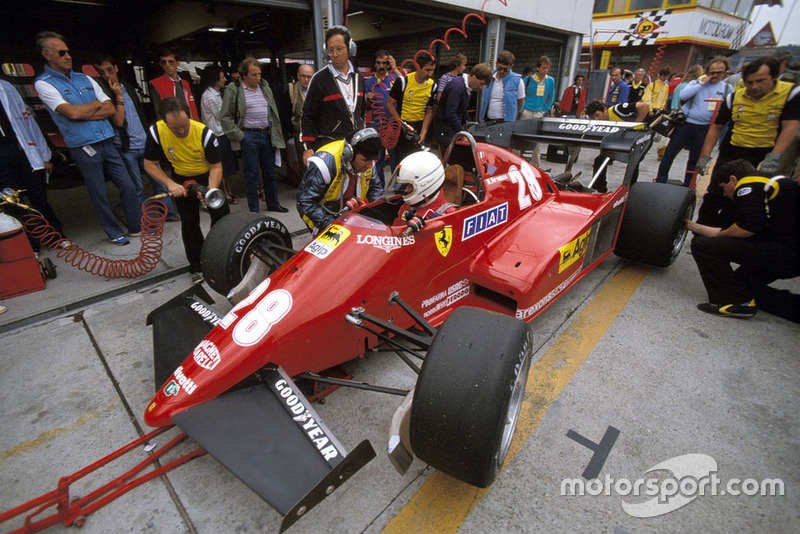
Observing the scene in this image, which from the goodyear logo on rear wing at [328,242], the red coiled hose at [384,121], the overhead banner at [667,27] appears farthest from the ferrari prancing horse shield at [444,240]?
the overhead banner at [667,27]

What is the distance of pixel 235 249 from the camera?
290cm

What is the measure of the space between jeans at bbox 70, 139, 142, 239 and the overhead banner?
20.7 meters

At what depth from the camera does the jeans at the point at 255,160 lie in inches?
206

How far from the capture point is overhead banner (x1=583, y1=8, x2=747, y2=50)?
64.1 ft

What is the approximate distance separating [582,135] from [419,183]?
2518mm

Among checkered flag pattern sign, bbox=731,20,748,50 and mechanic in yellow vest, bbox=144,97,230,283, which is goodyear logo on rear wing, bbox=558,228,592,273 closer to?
mechanic in yellow vest, bbox=144,97,230,283

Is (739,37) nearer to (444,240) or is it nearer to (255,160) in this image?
(255,160)

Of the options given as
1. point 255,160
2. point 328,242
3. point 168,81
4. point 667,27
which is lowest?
point 255,160

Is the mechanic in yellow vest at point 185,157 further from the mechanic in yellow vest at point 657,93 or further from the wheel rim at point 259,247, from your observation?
the mechanic in yellow vest at point 657,93

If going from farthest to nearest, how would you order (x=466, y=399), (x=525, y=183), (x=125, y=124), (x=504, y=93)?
(x=504, y=93) < (x=125, y=124) < (x=525, y=183) < (x=466, y=399)

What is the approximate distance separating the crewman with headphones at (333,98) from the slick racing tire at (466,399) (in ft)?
9.81

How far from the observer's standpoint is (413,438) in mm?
1707

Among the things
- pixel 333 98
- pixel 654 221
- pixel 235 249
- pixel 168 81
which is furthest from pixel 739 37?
pixel 235 249

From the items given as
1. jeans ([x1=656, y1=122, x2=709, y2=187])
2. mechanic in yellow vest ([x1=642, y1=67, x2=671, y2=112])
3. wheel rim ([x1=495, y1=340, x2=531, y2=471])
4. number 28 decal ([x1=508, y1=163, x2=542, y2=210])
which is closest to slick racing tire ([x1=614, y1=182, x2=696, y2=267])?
number 28 decal ([x1=508, y1=163, x2=542, y2=210])
